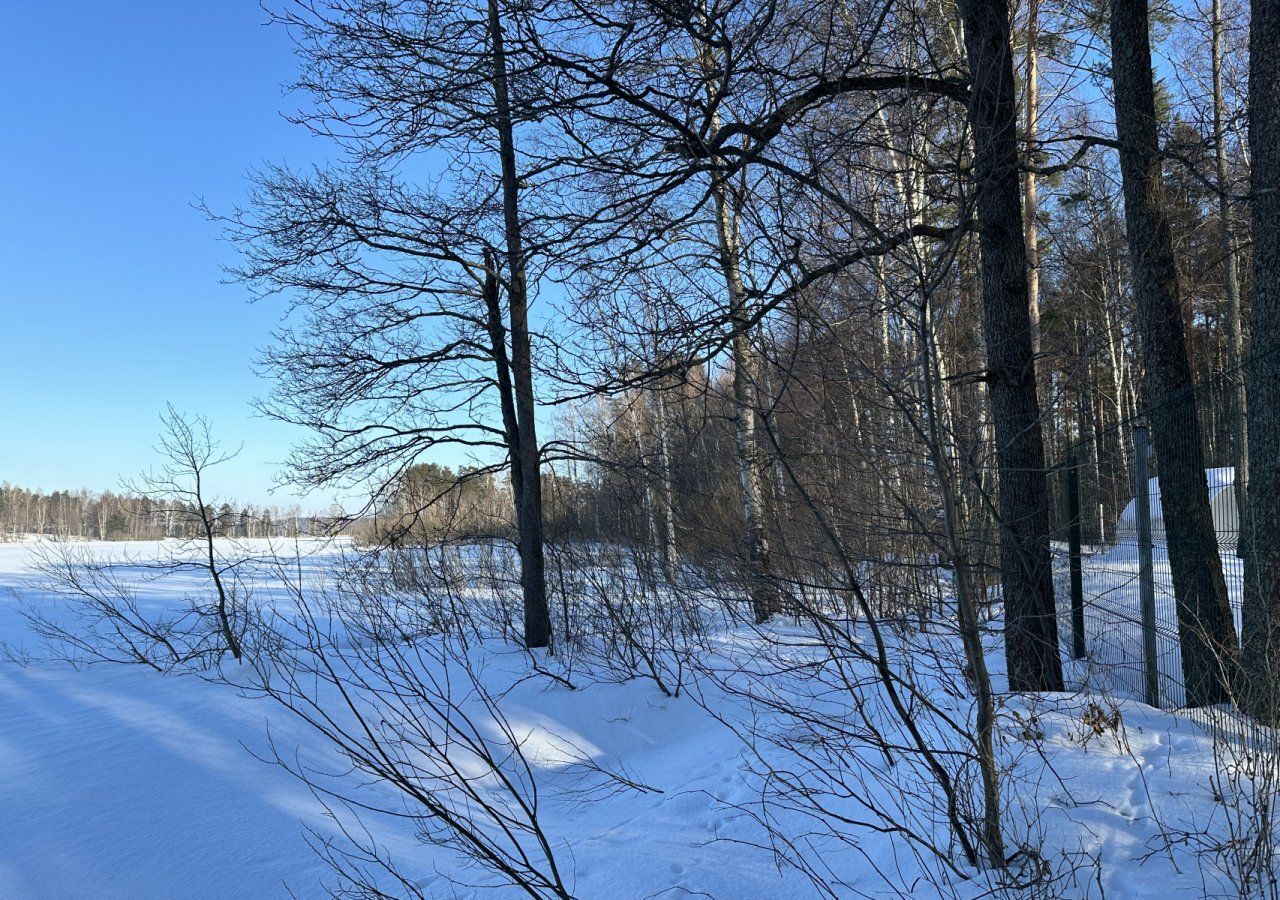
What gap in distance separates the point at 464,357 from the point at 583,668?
14.0ft

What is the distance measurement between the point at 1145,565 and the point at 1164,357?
141cm

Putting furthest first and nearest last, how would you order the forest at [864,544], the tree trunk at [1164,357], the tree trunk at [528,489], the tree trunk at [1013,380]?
1. the tree trunk at [528,489]
2. the tree trunk at [1164,357]
3. the tree trunk at [1013,380]
4. the forest at [864,544]

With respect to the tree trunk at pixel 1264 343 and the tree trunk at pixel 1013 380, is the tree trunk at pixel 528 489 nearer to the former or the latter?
the tree trunk at pixel 1013 380

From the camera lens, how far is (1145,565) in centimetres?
515

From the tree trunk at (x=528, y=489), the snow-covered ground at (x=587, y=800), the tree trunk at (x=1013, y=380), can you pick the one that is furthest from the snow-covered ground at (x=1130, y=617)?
the tree trunk at (x=528, y=489)

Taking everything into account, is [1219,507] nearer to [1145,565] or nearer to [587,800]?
[1145,565]

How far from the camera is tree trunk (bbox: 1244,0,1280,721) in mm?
4070

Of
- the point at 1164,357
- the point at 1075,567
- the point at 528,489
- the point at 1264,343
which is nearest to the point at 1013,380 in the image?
the point at 1264,343

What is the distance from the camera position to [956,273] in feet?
11.4

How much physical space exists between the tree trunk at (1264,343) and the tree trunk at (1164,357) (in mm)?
578

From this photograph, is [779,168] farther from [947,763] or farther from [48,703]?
[48,703]

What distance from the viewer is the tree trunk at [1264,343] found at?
13.4 feet

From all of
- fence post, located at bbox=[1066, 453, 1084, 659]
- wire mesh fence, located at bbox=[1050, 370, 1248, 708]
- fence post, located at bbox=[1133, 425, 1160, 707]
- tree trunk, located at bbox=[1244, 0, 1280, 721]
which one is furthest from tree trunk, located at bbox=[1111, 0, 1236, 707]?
fence post, located at bbox=[1066, 453, 1084, 659]

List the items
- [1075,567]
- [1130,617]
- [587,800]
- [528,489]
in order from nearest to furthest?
[1130,617]
[587,800]
[1075,567]
[528,489]
